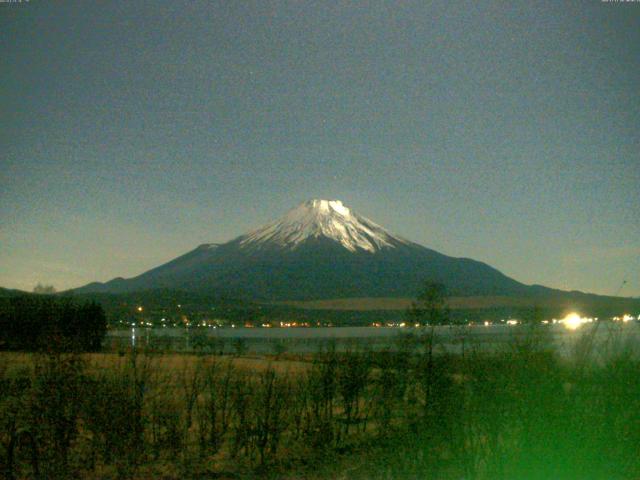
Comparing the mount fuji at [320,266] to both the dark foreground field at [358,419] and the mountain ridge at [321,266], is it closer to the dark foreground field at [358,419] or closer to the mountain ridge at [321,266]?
the mountain ridge at [321,266]

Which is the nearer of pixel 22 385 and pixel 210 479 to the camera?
pixel 210 479

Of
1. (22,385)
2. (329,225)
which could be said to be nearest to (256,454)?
(22,385)

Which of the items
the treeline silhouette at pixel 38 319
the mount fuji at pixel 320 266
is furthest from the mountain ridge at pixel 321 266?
the treeline silhouette at pixel 38 319

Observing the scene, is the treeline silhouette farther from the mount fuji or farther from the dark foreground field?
the mount fuji

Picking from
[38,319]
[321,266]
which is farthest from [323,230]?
[38,319]

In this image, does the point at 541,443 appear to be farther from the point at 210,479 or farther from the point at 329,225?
the point at 329,225

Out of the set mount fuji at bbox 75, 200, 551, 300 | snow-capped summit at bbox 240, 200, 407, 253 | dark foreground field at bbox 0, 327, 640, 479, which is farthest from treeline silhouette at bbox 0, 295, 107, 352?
snow-capped summit at bbox 240, 200, 407, 253

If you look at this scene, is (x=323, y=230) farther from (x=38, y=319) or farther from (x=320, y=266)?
(x=38, y=319)
